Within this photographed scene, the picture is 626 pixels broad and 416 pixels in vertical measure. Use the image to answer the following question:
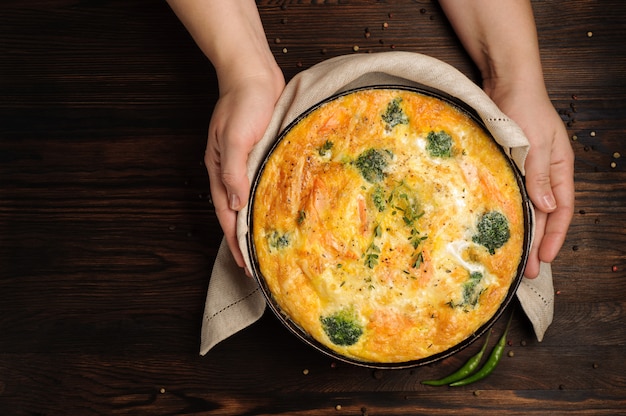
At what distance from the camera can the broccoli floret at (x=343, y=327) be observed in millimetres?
2387

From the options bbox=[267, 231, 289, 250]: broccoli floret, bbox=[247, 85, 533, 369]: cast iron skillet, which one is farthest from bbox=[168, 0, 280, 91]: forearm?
bbox=[267, 231, 289, 250]: broccoli floret

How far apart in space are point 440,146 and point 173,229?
1650 millimetres

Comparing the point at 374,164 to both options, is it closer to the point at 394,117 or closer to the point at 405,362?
the point at 394,117

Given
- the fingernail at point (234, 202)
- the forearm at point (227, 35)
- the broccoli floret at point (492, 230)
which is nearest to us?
the broccoli floret at point (492, 230)

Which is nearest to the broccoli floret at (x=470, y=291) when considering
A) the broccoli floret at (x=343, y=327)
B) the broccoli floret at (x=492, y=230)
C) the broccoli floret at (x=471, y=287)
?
the broccoli floret at (x=471, y=287)

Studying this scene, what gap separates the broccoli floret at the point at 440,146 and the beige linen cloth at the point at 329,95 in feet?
0.68

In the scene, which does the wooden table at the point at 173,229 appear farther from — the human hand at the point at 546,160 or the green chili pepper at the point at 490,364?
the human hand at the point at 546,160

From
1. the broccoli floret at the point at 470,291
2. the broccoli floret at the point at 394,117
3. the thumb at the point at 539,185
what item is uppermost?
the broccoli floret at the point at 394,117

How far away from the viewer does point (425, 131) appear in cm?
239

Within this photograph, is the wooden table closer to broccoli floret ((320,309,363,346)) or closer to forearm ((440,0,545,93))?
forearm ((440,0,545,93))

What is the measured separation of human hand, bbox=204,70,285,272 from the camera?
257 centimetres

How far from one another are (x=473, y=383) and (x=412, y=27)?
204 cm

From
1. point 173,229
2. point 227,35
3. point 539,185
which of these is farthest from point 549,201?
point 173,229

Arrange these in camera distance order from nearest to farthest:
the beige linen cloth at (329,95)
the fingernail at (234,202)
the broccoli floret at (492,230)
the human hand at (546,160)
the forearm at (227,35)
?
1. the broccoli floret at (492,230)
2. the beige linen cloth at (329,95)
3. the fingernail at (234,202)
4. the human hand at (546,160)
5. the forearm at (227,35)
